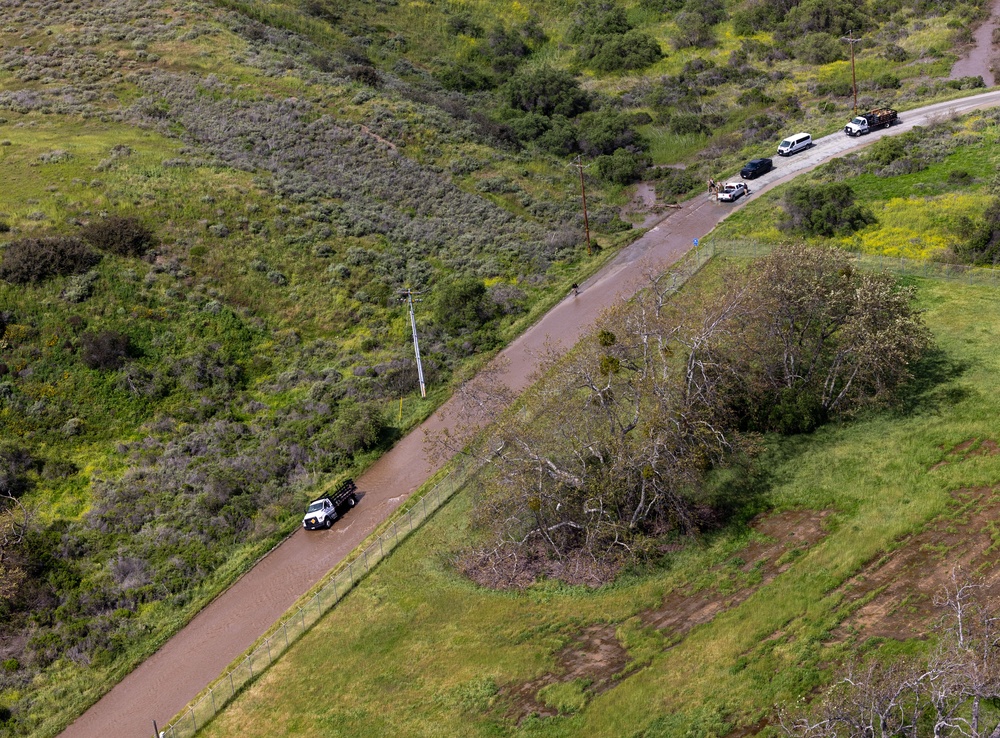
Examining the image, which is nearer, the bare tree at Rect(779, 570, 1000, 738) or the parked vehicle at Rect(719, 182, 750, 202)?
the bare tree at Rect(779, 570, 1000, 738)

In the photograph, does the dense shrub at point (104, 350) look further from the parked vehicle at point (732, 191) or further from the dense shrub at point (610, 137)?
the dense shrub at point (610, 137)

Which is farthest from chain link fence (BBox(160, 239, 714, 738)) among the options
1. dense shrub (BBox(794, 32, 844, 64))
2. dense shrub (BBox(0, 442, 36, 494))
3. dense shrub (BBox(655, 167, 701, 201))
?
dense shrub (BBox(794, 32, 844, 64))

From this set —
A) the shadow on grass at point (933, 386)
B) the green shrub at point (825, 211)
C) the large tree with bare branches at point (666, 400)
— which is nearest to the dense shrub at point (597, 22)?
the green shrub at point (825, 211)

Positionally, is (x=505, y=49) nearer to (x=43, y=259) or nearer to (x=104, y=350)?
(x=43, y=259)

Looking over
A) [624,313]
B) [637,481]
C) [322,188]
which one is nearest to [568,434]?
[637,481]

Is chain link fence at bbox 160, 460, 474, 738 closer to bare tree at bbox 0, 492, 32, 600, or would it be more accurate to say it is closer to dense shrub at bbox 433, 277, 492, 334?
bare tree at bbox 0, 492, 32, 600

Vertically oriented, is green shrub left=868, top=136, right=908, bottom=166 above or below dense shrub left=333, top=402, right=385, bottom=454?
above

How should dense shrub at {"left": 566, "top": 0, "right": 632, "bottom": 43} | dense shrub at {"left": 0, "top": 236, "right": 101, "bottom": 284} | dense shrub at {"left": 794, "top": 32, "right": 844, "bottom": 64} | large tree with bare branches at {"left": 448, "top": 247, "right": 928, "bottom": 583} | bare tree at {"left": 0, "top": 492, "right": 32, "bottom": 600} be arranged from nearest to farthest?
1. large tree with bare branches at {"left": 448, "top": 247, "right": 928, "bottom": 583}
2. bare tree at {"left": 0, "top": 492, "right": 32, "bottom": 600}
3. dense shrub at {"left": 0, "top": 236, "right": 101, "bottom": 284}
4. dense shrub at {"left": 794, "top": 32, "right": 844, "bottom": 64}
5. dense shrub at {"left": 566, "top": 0, "right": 632, "bottom": 43}
